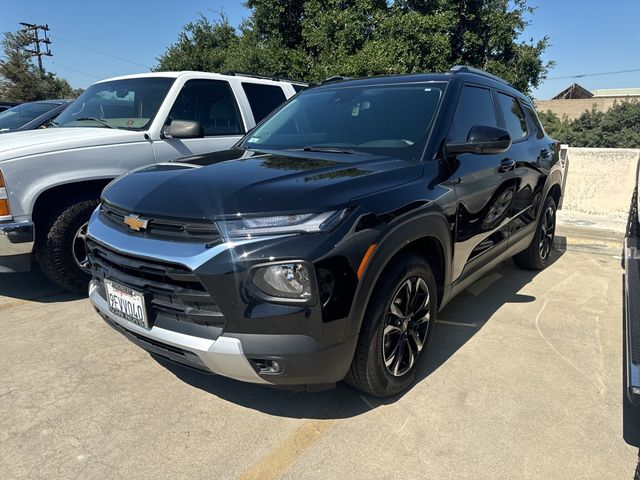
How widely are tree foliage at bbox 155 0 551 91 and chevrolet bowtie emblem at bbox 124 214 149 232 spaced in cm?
1317

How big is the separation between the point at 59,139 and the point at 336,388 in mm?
3071

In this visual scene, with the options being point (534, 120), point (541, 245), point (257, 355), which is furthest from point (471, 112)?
point (257, 355)

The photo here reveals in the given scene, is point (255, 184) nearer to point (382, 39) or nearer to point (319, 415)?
point (319, 415)

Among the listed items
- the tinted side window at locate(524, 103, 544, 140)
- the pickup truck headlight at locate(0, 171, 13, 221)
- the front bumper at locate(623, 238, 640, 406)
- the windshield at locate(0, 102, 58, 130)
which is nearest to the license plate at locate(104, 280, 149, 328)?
the pickup truck headlight at locate(0, 171, 13, 221)

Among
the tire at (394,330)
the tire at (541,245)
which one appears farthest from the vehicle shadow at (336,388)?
the tire at (541,245)

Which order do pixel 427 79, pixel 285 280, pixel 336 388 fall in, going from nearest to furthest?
pixel 285 280 < pixel 336 388 < pixel 427 79

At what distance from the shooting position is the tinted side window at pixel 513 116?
4.23 meters

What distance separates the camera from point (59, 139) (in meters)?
4.04

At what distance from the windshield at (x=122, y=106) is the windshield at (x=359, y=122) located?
1.45 m

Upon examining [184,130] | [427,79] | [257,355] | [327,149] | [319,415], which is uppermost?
[427,79]

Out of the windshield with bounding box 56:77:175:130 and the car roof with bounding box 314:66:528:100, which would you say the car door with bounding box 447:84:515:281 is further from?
the windshield with bounding box 56:77:175:130

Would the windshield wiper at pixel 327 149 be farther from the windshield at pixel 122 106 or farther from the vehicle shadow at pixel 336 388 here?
the windshield at pixel 122 106

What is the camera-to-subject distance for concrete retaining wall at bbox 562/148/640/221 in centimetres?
700

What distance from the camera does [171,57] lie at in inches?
936
